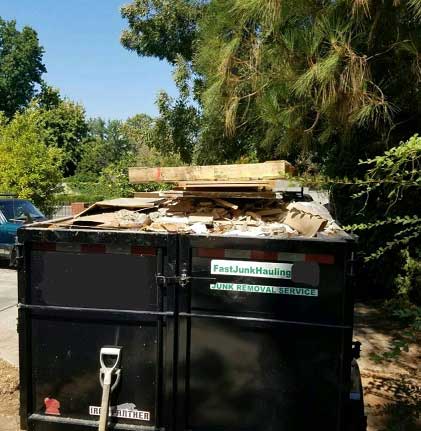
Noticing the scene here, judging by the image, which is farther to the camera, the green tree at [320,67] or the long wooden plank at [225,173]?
the green tree at [320,67]

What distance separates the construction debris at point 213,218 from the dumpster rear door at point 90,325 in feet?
0.62

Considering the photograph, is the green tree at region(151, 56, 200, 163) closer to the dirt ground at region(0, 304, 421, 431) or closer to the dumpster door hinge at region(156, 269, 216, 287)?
the dirt ground at region(0, 304, 421, 431)

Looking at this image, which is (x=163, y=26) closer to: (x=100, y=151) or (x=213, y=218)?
(x=213, y=218)

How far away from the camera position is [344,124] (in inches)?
198

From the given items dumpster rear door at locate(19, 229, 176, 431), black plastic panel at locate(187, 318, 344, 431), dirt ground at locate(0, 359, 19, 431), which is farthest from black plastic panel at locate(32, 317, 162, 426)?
dirt ground at locate(0, 359, 19, 431)

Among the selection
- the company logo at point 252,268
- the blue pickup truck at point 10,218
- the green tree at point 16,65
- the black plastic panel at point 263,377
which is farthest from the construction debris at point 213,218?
the green tree at point 16,65

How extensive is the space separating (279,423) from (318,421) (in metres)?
0.20

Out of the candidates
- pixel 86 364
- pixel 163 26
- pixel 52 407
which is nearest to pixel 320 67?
pixel 86 364

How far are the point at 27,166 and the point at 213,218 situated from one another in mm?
13136

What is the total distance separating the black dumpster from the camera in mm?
2477

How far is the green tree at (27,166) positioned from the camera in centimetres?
1470

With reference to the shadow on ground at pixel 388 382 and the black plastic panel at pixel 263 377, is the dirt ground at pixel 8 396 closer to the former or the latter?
the black plastic panel at pixel 263 377

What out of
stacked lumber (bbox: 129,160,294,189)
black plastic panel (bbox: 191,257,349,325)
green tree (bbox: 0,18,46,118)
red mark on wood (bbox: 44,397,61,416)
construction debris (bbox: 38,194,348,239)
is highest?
green tree (bbox: 0,18,46,118)

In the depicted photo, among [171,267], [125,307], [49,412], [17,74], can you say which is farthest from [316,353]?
[17,74]
